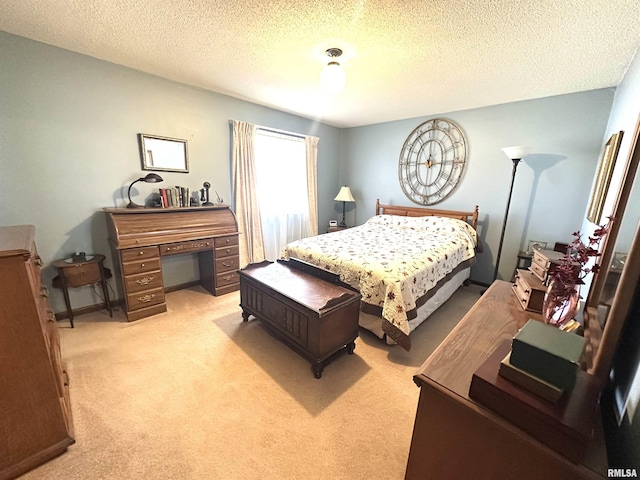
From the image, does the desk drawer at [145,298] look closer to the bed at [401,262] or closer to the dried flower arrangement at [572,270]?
the bed at [401,262]

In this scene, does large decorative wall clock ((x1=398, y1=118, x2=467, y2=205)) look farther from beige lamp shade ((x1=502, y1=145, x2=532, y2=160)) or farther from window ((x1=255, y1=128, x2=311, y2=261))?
window ((x1=255, y1=128, x2=311, y2=261))

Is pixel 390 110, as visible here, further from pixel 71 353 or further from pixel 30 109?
pixel 71 353

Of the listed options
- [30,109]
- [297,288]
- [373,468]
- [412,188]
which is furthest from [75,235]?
[412,188]

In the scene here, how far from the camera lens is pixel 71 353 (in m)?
2.03

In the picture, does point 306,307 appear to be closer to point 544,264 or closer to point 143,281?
point 544,264

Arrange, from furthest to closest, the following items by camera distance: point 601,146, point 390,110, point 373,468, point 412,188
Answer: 1. point 412,188
2. point 390,110
3. point 601,146
4. point 373,468

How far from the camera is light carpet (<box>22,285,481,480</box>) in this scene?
4.21 feet

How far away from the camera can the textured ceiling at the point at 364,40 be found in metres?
1.58

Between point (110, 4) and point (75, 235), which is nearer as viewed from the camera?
point (110, 4)

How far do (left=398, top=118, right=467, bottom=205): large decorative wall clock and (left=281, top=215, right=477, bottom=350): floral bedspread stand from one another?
58 centimetres

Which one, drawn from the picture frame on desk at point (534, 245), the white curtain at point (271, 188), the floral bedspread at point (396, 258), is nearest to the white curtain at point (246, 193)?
the white curtain at point (271, 188)

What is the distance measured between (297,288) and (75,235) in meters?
2.32

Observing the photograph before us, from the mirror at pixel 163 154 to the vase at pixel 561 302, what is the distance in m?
3.49

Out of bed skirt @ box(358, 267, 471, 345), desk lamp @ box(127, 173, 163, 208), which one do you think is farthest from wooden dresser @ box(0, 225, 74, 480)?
bed skirt @ box(358, 267, 471, 345)
